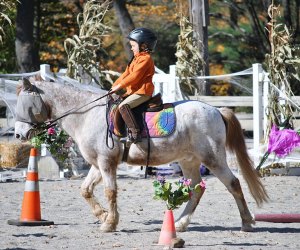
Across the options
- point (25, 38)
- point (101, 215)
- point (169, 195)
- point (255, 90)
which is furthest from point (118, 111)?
point (25, 38)

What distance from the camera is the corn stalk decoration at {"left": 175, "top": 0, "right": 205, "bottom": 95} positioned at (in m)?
18.3

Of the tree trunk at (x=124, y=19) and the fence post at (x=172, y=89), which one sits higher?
the tree trunk at (x=124, y=19)

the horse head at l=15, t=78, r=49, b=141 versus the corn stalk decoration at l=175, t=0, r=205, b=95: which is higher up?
the corn stalk decoration at l=175, t=0, r=205, b=95

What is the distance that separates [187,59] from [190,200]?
8289mm

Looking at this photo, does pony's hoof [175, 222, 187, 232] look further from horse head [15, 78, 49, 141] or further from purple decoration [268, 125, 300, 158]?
purple decoration [268, 125, 300, 158]

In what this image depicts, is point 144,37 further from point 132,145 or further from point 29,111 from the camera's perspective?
point 29,111

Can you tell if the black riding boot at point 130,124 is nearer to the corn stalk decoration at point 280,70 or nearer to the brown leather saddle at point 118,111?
the brown leather saddle at point 118,111

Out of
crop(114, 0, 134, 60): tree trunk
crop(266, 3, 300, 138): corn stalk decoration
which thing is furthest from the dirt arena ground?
crop(114, 0, 134, 60): tree trunk

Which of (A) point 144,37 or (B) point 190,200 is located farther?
(B) point 190,200

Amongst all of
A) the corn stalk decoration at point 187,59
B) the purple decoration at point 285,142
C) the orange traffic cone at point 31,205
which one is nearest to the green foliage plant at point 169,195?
the orange traffic cone at point 31,205

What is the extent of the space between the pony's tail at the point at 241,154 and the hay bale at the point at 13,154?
7.73 m

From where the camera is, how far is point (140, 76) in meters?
10.5

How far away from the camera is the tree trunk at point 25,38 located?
→ 1058 inches

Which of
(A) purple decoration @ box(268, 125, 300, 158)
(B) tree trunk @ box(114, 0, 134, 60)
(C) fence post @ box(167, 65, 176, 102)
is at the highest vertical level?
(B) tree trunk @ box(114, 0, 134, 60)
